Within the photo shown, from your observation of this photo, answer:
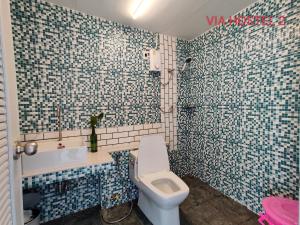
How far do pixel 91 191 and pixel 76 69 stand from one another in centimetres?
139

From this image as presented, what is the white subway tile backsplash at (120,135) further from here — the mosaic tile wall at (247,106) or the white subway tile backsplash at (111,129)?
the mosaic tile wall at (247,106)

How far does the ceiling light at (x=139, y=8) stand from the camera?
161 centimetres

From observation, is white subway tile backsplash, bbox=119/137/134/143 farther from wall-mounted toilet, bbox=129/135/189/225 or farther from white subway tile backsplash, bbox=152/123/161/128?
white subway tile backsplash, bbox=152/123/161/128

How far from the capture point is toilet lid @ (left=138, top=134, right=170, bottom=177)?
5.83ft

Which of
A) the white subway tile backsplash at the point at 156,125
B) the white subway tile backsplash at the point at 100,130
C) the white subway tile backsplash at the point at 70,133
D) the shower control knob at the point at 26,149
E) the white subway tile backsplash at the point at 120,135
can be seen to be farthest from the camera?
the white subway tile backsplash at the point at 156,125

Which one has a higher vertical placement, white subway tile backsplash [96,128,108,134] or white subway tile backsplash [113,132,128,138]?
white subway tile backsplash [96,128,108,134]

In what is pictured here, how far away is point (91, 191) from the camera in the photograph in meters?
1.86

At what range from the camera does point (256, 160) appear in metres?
1.68

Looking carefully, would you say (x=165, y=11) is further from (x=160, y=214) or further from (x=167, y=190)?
(x=160, y=214)

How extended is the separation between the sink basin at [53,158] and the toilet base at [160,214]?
2.74 ft

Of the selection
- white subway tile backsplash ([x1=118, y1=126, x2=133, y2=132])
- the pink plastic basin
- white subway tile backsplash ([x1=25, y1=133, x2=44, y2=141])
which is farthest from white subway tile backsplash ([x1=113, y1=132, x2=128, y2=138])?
the pink plastic basin

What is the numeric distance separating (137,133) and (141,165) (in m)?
0.48

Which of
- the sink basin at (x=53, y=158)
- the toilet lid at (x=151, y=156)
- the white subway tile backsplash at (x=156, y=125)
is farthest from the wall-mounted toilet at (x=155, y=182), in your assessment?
the sink basin at (x=53, y=158)

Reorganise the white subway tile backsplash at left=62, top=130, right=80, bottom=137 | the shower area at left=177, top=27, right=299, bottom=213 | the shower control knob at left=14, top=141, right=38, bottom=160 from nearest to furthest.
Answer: the shower control knob at left=14, top=141, right=38, bottom=160 → the shower area at left=177, top=27, right=299, bottom=213 → the white subway tile backsplash at left=62, top=130, right=80, bottom=137
